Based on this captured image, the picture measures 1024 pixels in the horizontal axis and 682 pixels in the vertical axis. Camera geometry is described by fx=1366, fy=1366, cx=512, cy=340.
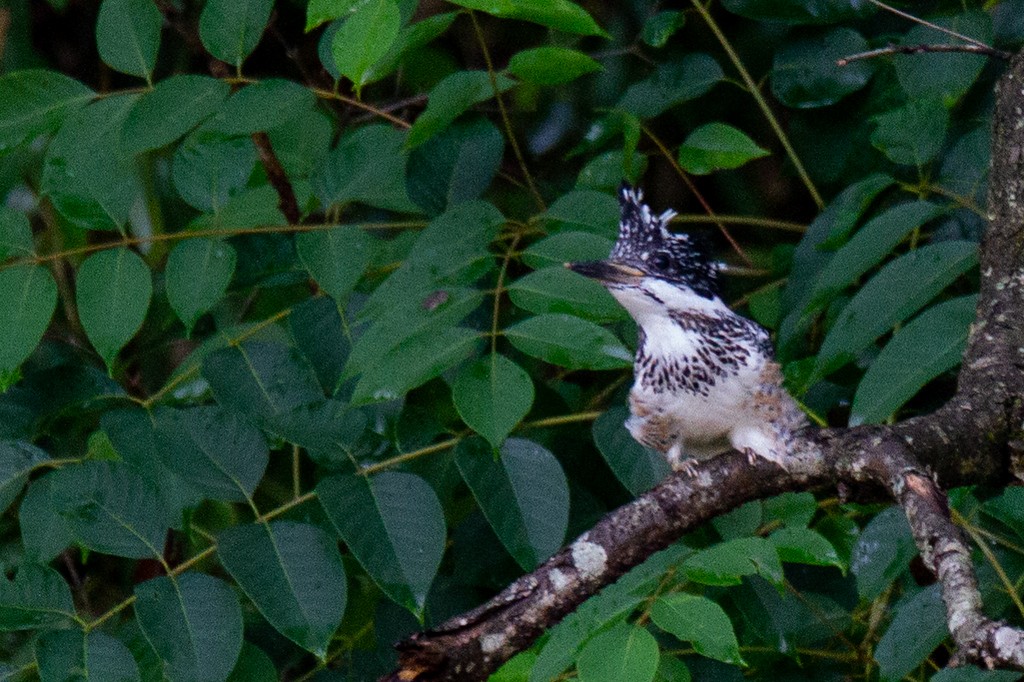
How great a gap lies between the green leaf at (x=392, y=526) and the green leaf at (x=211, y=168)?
2.14 ft

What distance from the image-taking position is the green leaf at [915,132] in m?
2.52

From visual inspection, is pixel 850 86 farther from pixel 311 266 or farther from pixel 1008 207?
pixel 311 266

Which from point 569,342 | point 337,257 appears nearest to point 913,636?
point 569,342

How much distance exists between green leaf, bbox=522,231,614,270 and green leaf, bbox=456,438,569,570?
1.09ft

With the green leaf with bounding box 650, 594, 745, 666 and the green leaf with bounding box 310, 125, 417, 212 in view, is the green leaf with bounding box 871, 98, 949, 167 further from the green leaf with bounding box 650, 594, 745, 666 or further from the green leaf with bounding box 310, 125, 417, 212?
the green leaf with bounding box 650, 594, 745, 666

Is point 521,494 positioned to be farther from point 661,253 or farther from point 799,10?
point 799,10

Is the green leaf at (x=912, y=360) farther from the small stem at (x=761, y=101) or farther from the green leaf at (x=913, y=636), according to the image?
the small stem at (x=761, y=101)

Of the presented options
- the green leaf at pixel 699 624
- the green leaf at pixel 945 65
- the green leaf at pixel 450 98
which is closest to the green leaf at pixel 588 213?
the green leaf at pixel 450 98

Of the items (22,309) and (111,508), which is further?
(22,309)

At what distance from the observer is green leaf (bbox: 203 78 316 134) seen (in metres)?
2.39

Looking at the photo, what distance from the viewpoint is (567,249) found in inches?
91.0

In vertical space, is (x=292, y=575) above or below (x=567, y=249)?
below

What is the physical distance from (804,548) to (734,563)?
0.56ft

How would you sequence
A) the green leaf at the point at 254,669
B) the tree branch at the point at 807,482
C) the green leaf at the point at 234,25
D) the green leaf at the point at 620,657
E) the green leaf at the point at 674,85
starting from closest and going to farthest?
1. the green leaf at the point at 620,657
2. the tree branch at the point at 807,482
3. the green leaf at the point at 254,669
4. the green leaf at the point at 234,25
5. the green leaf at the point at 674,85
